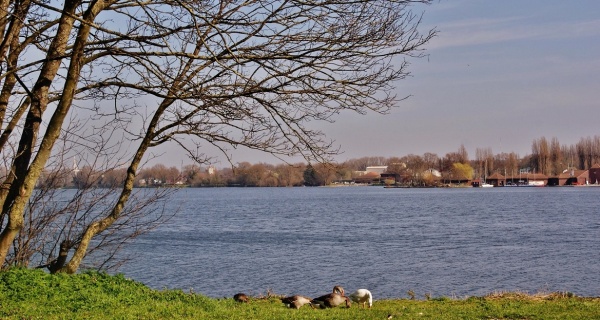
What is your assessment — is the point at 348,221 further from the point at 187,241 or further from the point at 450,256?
the point at 450,256

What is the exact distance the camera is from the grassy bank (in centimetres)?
823

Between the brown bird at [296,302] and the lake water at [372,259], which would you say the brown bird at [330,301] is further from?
the lake water at [372,259]

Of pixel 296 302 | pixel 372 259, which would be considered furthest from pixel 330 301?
pixel 372 259

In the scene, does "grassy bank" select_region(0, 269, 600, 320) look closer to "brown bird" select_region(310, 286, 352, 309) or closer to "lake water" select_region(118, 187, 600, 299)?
"brown bird" select_region(310, 286, 352, 309)

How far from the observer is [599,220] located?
5256 centimetres

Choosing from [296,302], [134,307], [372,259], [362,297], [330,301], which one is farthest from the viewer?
[372,259]

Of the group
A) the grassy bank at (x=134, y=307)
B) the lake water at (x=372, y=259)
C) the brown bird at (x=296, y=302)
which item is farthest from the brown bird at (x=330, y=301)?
the lake water at (x=372, y=259)

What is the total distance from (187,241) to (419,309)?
26047mm

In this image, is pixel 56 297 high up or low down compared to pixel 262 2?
down

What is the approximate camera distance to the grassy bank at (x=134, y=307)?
8.23 metres

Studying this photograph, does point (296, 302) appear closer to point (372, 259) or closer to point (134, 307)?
point (134, 307)

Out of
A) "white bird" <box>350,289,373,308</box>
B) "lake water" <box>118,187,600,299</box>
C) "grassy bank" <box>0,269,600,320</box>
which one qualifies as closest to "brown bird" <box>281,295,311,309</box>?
"grassy bank" <box>0,269,600,320</box>

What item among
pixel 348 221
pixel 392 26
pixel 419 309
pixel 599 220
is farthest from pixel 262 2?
pixel 599 220

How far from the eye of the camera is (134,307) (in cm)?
859
